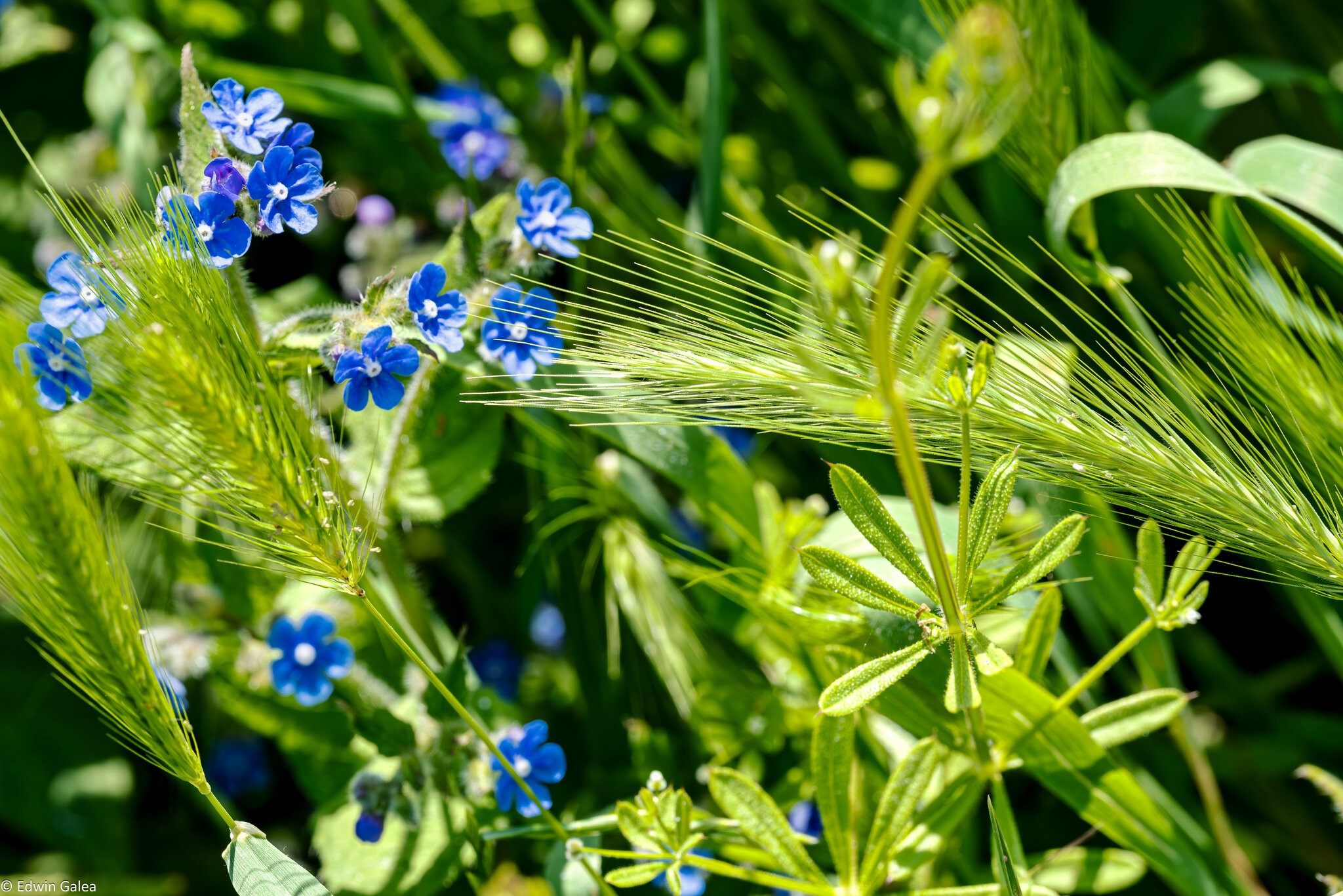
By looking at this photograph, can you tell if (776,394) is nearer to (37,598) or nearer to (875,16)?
(37,598)

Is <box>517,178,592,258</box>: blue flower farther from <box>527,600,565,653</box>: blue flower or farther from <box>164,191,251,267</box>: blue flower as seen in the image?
<box>527,600,565,653</box>: blue flower

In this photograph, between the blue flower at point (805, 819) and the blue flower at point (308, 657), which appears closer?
the blue flower at point (308, 657)

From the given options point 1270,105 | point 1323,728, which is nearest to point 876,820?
point 1323,728

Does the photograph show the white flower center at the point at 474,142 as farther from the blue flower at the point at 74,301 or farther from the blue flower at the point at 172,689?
the blue flower at the point at 172,689

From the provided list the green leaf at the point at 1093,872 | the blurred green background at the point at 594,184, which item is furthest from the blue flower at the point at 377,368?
the green leaf at the point at 1093,872

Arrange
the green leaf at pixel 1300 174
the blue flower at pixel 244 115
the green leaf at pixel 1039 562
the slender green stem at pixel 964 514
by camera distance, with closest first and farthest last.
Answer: the slender green stem at pixel 964 514 < the green leaf at pixel 1039 562 < the blue flower at pixel 244 115 < the green leaf at pixel 1300 174

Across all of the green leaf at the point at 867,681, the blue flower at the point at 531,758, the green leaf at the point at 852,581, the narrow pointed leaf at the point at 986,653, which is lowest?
the blue flower at the point at 531,758
